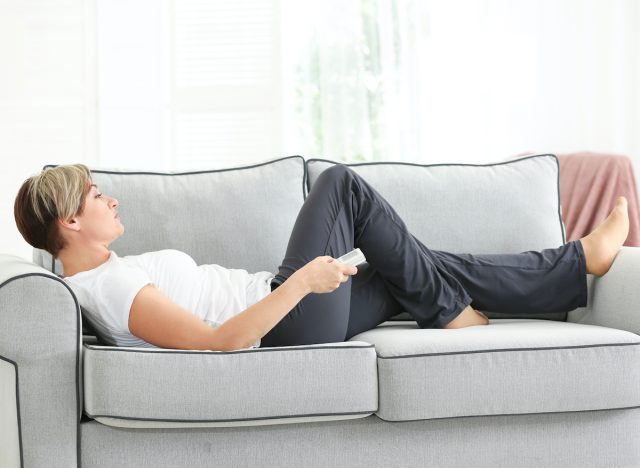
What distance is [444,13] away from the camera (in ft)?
13.9

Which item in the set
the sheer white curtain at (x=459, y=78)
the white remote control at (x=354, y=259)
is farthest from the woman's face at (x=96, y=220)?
the sheer white curtain at (x=459, y=78)

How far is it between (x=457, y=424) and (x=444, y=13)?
9.43 feet

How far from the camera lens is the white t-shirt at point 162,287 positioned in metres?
1.76

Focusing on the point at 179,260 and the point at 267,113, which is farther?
the point at 267,113

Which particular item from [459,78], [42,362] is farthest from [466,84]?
[42,362]

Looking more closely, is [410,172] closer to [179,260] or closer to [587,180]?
[179,260]

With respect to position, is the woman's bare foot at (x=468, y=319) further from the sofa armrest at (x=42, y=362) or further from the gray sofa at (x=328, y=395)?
the sofa armrest at (x=42, y=362)

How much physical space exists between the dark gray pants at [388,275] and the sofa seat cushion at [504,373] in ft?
0.60

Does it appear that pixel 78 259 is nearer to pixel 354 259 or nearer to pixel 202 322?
pixel 202 322

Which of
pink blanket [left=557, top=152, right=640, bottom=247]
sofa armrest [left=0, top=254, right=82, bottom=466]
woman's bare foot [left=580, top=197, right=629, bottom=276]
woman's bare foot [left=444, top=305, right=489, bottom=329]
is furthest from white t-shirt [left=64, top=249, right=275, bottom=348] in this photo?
pink blanket [left=557, top=152, right=640, bottom=247]

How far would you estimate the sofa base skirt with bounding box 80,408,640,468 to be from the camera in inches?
66.8

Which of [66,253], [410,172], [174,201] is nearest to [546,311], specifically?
[410,172]

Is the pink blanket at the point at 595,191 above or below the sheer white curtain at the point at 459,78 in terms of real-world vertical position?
below

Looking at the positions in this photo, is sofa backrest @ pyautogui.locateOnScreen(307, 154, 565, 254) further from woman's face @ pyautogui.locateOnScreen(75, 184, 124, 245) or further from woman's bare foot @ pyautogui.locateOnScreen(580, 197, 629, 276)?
woman's face @ pyautogui.locateOnScreen(75, 184, 124, 245)
